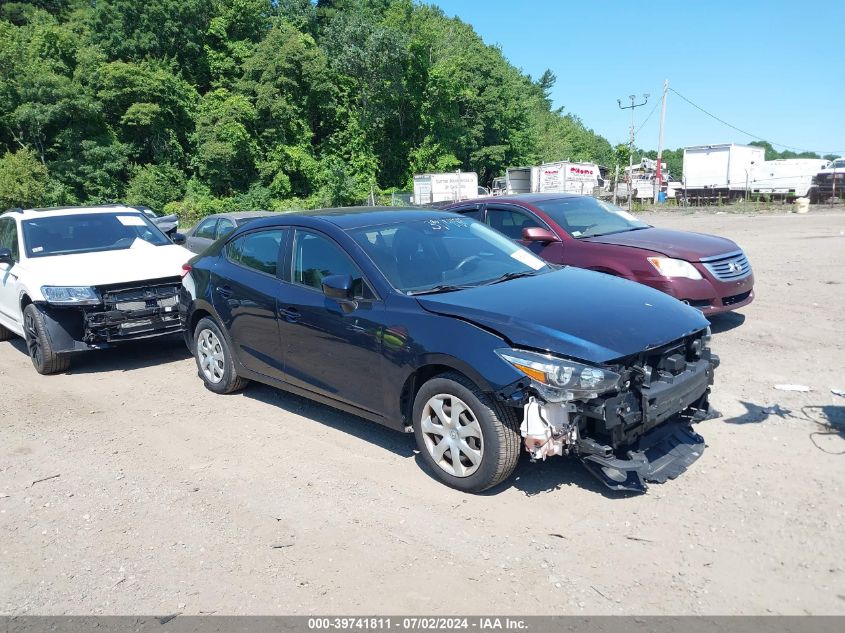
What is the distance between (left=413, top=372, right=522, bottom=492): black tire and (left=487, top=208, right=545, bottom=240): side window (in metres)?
4.38

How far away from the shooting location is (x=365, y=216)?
5406 mm

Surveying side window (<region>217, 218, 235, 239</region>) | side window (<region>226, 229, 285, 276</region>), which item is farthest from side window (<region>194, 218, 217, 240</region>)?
side window (<region>226, 229, 285, 276</region>)

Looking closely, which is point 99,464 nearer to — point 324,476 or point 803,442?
point 324,476

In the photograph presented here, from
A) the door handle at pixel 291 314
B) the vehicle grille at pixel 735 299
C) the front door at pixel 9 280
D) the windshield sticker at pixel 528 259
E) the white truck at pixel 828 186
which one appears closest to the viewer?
the door handle at pixel 291 314

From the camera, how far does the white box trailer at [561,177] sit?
138ft

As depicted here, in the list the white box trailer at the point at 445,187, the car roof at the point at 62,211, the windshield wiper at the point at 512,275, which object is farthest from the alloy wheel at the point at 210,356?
the white box trailer at the point at 445,187

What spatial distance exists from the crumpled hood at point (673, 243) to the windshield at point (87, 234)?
226 inches

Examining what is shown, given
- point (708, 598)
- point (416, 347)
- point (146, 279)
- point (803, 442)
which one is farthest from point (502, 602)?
point (146, 279)

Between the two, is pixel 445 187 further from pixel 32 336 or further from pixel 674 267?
pixel 32 336

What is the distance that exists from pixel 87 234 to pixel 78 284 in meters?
1.54

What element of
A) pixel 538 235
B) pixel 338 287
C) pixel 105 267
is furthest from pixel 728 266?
pixel 105 267

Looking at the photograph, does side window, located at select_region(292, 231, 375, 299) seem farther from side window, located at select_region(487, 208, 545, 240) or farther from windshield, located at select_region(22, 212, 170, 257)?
windshield, located at select_region(22, 212, 170, 257)

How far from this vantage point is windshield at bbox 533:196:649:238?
805 centimetres

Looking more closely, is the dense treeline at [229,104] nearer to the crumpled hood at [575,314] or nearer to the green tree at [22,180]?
the green tree at [22,180]
